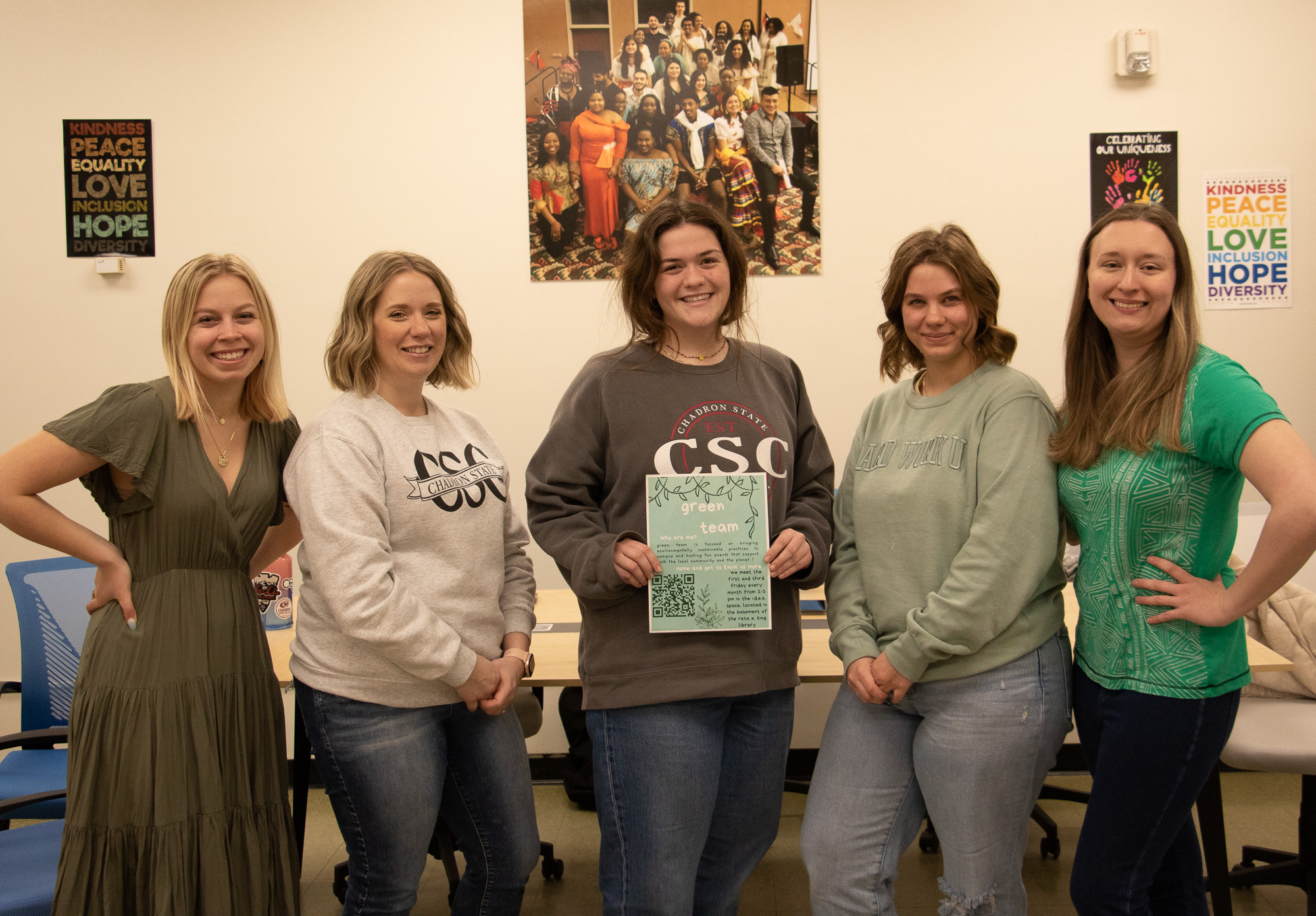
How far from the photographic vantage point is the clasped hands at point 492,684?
1.69m

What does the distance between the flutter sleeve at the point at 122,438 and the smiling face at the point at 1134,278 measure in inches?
68.9

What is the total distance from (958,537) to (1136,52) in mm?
2899

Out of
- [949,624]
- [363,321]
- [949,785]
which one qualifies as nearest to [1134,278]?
[949,624]

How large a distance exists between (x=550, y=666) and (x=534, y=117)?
2.26 m

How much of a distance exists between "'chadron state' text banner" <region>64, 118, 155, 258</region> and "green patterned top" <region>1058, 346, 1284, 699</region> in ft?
11.8

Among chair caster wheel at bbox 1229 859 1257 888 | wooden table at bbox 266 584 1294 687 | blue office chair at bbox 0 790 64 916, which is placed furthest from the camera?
chair caster wheel at bbox 1229 859 1257 888

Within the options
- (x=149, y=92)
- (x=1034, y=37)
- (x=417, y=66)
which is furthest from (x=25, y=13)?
(x=1034, y=37)

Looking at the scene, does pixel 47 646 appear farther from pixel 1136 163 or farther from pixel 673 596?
pixel 1136 163

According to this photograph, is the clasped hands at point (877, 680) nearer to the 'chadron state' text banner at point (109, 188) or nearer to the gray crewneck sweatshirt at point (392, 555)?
the gray crewneck sweatshirt at point (392, 555)

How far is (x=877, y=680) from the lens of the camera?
1616 millimetres

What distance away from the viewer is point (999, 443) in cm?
157

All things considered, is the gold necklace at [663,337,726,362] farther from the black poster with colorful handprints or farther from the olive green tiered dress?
the black poster with colorful handprints

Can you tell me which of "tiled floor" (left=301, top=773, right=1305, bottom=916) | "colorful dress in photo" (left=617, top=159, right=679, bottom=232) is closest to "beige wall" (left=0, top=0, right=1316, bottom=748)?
"colorful dress in photo" (left=617, top=159, right=679, bottom=232)

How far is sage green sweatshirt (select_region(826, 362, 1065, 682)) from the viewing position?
152cm
